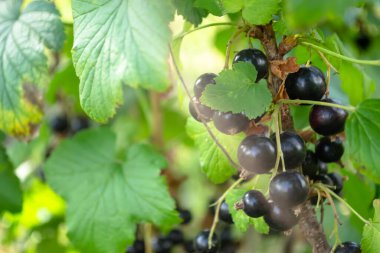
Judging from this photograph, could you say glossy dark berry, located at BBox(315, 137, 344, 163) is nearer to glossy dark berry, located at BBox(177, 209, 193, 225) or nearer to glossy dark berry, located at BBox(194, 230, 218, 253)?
glossy dark berry, located at BBox(194, 230, 218, 253)

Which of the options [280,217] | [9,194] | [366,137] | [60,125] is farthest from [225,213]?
[60,125]

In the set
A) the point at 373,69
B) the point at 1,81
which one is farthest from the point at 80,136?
the point at 373,69

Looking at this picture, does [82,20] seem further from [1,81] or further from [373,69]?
[373,69]

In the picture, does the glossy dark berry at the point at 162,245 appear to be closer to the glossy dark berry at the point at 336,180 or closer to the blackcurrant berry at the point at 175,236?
the blackcurrant berry at the point at 175,236

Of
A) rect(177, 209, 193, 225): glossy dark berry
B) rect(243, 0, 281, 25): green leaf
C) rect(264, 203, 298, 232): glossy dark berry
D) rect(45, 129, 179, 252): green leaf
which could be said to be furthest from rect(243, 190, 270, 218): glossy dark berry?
rect(177, 209, 193, 225): glossy dark berry

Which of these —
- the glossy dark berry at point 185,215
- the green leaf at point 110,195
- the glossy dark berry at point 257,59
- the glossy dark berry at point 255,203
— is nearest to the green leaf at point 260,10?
the glossy dark berry at point 257,59

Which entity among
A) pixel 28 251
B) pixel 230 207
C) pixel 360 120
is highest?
pixel 360 120

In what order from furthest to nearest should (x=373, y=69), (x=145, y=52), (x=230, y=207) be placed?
(x=373, y=69)
(x=230, y=207)
(x=145, y=52)

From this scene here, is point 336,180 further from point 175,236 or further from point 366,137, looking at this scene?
point 175,236
